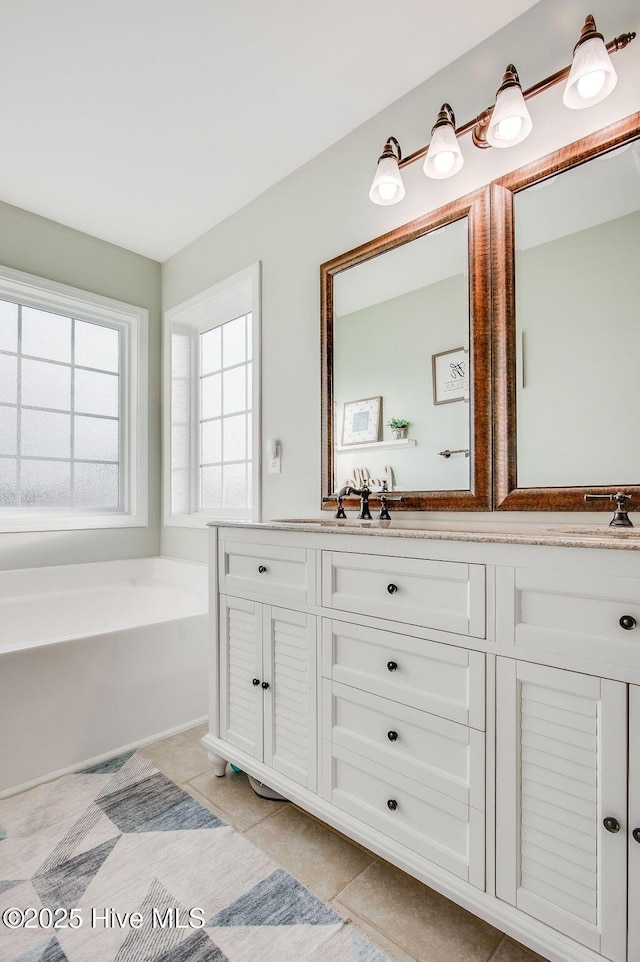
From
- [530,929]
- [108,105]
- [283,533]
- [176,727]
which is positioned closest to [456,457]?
[283,533]

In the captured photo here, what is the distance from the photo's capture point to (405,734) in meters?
1.24

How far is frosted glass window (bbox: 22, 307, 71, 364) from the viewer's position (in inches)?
108

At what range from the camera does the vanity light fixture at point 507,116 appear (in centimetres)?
125

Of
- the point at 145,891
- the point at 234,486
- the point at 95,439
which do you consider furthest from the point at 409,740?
the point at 95,439

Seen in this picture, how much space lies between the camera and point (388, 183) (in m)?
1.69

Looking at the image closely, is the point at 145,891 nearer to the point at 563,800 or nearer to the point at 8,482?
the point at 563,800

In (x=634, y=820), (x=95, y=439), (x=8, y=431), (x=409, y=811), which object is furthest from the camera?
(x=95, y=439)

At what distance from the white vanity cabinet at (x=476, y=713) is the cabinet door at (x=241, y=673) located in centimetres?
5

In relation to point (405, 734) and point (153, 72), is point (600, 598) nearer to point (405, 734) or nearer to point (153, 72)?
point (405, 734)

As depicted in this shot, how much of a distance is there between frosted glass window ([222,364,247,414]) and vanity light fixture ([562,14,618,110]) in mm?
1933

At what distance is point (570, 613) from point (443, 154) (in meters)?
1.39

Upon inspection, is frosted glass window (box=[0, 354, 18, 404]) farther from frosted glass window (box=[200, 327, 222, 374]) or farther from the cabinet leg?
the cabinet leg

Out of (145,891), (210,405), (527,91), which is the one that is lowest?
(145,891)

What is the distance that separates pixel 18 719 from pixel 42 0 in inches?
88.7
